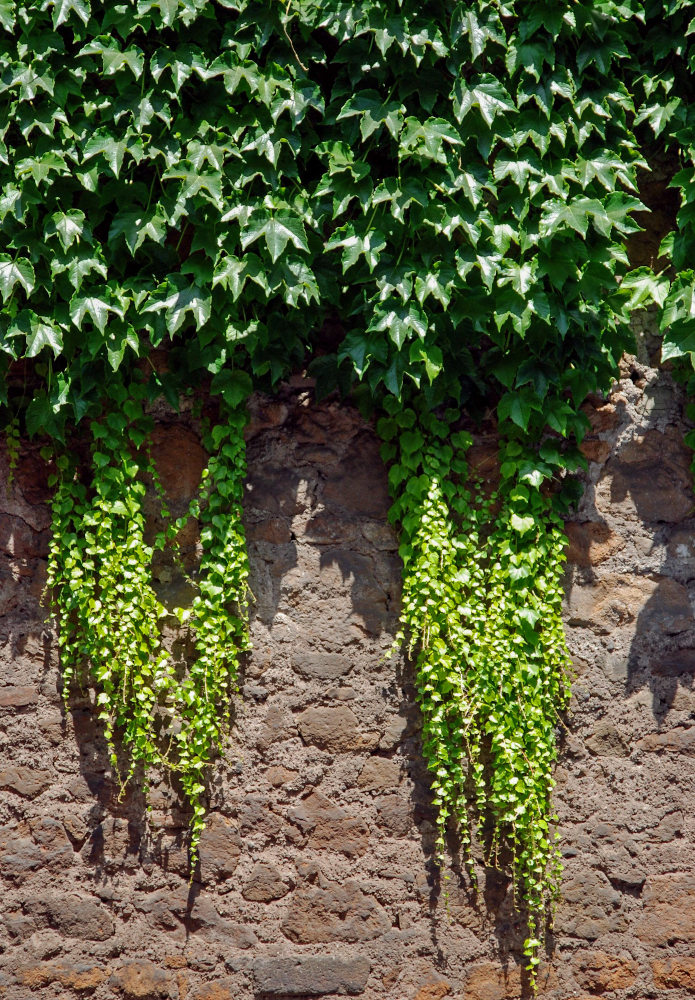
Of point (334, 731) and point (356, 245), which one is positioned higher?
point (356, 245)

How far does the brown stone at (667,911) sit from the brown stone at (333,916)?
803mm

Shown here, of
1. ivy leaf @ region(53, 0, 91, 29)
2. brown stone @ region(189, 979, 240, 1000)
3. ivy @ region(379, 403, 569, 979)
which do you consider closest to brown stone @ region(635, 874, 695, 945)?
ivy @ region(379, 403, 569, 979)

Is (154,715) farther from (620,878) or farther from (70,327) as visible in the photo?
(620,878)

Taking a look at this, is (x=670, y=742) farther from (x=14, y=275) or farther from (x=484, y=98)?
(x=14, y=275)

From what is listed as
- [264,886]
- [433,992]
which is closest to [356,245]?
[264,886]

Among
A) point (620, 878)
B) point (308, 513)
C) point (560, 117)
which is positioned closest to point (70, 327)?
point (308, 513)

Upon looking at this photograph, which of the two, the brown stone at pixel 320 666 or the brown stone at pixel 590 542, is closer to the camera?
the brown stone at pixel 320 666

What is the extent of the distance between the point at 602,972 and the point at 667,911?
27cm

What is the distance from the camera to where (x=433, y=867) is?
2.81 metres

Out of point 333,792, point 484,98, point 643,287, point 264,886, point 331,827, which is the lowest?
point 264,886

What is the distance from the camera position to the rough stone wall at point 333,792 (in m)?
2.74

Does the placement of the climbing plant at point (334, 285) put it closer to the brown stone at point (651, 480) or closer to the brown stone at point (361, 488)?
the brown stone at point (361, 488)

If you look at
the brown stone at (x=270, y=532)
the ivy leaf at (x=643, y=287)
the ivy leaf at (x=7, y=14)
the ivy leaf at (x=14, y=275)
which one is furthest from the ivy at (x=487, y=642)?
the ivy leaf at (x=7, y=14)

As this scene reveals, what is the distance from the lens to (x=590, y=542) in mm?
3021
